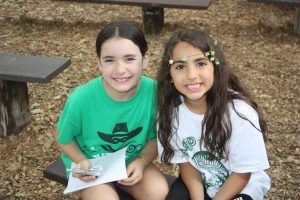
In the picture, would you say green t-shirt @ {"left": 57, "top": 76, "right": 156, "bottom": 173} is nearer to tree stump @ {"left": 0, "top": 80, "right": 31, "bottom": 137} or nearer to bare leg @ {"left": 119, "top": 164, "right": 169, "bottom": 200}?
bare leg @ {"left": 119, "top": 164, "right": 169, "bottom": 200}

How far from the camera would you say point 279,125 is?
3.81 meters

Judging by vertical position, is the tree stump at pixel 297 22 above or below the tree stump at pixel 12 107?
above

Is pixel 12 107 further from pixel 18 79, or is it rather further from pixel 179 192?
pixel 179 192

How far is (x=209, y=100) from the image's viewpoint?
6.89ft

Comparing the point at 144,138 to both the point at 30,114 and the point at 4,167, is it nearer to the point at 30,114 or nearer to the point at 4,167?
the point at 4,167

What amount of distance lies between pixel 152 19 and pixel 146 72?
1157mm

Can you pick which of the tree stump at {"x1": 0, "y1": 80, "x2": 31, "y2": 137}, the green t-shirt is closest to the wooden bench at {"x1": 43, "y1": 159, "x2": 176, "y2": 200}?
the green t-shirt

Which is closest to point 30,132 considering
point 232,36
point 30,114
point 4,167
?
point 30,114

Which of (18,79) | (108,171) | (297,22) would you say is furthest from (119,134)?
(297,22)

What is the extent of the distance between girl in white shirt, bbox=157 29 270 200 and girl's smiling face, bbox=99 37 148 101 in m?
0.14

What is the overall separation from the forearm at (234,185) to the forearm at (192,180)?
14 centimetres

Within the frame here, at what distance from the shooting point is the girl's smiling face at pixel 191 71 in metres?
1.99

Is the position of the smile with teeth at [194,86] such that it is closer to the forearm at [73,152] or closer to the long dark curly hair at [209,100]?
the long dark curly hair at [209,100]

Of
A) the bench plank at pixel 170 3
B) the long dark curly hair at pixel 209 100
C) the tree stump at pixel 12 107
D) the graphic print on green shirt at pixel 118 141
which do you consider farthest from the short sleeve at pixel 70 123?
the bench plank at pixel 170 3
